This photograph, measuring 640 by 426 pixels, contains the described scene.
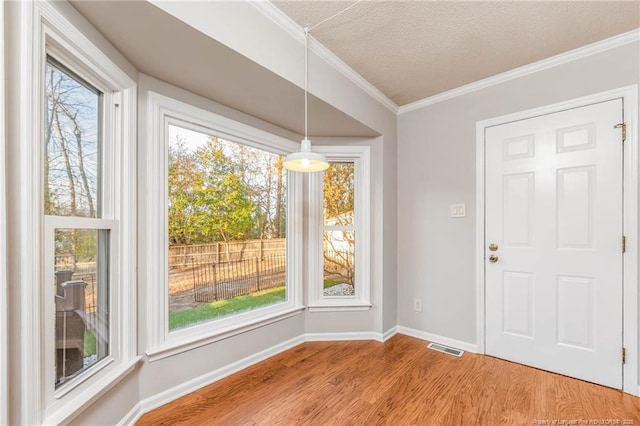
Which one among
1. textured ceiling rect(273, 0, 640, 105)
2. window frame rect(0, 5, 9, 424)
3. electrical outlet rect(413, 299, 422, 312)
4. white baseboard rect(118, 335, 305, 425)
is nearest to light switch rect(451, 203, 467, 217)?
electrical outlet rect(413, 299, 422, 312)

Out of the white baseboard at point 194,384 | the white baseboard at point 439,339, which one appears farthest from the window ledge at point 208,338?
the white baseboard at point 439,339

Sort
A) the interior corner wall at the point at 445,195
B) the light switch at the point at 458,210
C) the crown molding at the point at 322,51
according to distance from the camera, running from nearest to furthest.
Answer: the crown molding at the point at 322,51 → the interior corner wall at the point at 445,195 → the light switch at the point at 458,210

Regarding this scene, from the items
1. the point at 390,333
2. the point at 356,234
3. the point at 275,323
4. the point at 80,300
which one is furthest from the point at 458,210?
the point at 80,300

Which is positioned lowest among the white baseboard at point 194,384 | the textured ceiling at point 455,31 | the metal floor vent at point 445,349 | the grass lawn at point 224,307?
the metal floor vent at point 445,349

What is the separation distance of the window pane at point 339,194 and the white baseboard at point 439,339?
51.0 inches

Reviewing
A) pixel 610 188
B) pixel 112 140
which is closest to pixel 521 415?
pixel 610 188

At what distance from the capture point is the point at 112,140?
162 cm

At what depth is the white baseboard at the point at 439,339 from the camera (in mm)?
2617

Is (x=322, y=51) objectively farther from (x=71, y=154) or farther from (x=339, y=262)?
(x=339, y=262)

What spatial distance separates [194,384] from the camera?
78.0 inches

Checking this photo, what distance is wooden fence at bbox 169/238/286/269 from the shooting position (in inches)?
79.9

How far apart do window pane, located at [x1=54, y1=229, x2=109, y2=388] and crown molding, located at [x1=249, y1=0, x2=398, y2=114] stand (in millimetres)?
1583

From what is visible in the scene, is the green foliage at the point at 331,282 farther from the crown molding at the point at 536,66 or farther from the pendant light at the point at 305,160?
the crown molding at the point at 536,66

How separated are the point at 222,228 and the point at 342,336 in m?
1.63
